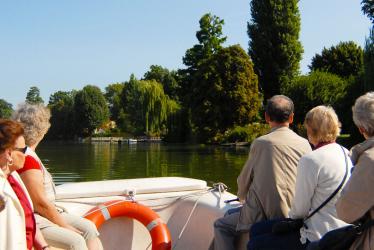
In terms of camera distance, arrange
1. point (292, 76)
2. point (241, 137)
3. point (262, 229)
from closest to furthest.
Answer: point (262, 229)
point (241, 137)
point (292, 76)

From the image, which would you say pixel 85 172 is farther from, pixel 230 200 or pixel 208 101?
pixel 208 101

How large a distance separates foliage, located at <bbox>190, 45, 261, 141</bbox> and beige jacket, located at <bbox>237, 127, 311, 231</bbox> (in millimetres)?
38818

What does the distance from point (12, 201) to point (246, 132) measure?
126ft

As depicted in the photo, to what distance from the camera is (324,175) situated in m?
2.70

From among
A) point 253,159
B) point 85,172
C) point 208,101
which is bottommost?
point 85,172

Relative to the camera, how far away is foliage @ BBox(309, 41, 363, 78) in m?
43.9

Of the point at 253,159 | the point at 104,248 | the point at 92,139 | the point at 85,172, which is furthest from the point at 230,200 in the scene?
the point at 92,139

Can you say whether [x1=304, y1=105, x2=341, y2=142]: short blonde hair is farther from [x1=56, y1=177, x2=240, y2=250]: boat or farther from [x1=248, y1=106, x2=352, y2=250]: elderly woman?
[x1=56, y1=177, x2=240, y2=250]: boat

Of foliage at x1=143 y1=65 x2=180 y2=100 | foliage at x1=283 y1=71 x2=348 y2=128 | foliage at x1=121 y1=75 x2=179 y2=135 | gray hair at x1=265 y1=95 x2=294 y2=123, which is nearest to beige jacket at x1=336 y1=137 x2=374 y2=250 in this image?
gray hair at x1=265 y1=95 x2=294 y2=123

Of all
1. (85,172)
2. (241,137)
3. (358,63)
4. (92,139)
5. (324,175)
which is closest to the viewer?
(324,175)

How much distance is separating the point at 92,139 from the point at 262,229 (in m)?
76.6

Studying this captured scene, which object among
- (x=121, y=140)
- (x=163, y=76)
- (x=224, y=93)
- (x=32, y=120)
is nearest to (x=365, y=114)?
(x=32, y=120)

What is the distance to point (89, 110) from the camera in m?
78.1

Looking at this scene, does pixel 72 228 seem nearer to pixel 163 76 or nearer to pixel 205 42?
pixel 205 42
